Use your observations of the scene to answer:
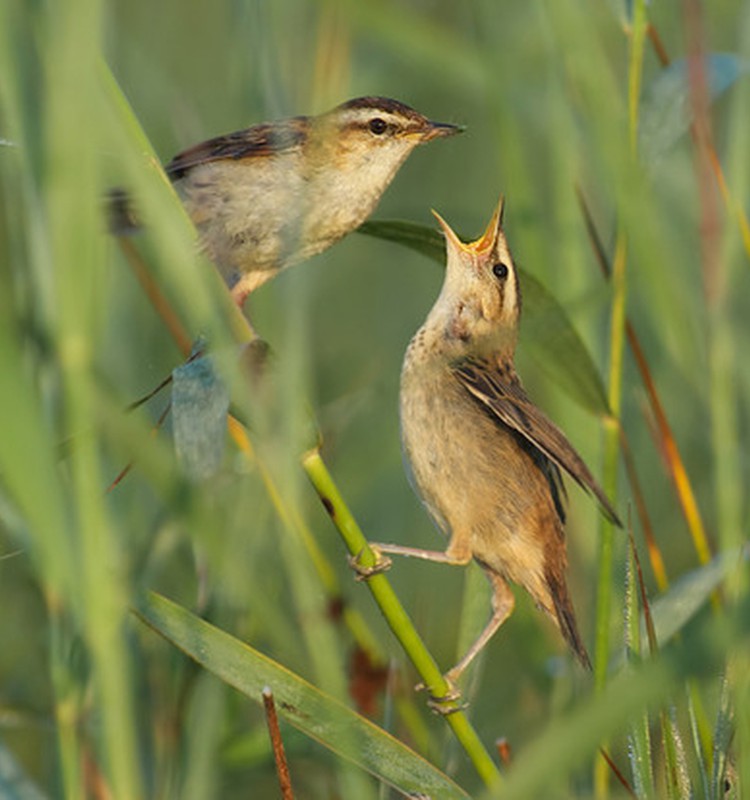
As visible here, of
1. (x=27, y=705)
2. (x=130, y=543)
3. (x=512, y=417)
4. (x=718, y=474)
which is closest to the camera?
(x=718, y=474)

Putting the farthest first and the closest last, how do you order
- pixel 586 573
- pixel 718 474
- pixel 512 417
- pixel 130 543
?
1. pixel 586 573
2. pixel 130 543
3. pixel 512 417
4. pixel 718 474

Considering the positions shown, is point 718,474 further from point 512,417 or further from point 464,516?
point 464,516

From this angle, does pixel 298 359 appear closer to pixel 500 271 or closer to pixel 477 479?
pixel 477 479

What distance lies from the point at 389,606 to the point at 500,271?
1.38 meters

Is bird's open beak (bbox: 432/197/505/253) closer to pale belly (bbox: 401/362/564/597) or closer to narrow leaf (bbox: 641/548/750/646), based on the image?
pale belly (bbox: 401/362/564/597)

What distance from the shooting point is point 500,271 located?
3365mm

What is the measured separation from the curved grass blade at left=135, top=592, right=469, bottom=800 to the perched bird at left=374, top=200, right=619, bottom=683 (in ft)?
2.87

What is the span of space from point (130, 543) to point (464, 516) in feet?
2.47

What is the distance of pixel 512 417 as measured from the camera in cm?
288

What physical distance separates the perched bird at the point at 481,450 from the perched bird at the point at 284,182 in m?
0.25

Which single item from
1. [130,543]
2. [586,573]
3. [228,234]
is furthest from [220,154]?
[586,573]

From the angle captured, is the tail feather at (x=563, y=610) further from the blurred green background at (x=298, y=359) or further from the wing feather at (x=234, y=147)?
the wing feather at (x=234, y=147)

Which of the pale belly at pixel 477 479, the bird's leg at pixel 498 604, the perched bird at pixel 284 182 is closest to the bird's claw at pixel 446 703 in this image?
the bird's leg at pixel 498 604

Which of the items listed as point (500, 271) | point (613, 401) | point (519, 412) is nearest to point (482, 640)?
point (519, 412)
